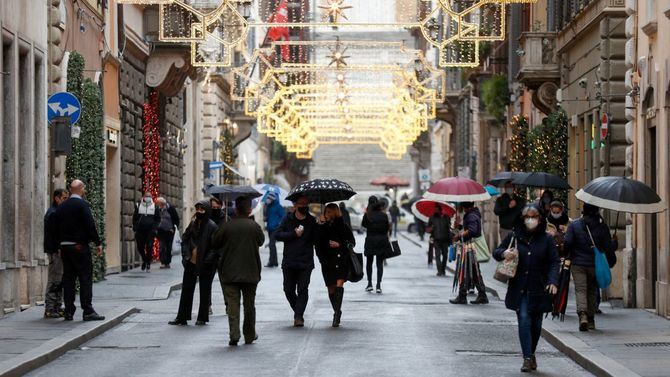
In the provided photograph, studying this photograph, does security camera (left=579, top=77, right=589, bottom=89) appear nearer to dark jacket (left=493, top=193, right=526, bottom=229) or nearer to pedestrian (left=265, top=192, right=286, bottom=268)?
dark jacket (left=493, top=193, right=526, bottom=229)

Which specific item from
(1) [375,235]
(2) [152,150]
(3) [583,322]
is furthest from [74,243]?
(2) [152,150]

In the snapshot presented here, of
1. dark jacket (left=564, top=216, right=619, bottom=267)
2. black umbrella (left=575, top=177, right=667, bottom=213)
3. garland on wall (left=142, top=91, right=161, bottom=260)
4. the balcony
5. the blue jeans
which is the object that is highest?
the balcony

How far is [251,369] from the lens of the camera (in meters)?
16.2

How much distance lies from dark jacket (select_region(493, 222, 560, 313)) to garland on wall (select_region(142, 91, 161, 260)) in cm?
2609

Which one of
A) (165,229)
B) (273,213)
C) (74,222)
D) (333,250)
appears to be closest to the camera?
(74,222)

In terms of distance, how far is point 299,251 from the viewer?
2156cm

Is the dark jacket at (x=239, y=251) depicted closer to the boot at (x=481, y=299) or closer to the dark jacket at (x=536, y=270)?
the dark jacket at (x=536, y=270)

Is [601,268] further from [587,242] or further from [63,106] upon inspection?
[63,106]

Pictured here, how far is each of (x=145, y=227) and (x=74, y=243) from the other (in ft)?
54.1

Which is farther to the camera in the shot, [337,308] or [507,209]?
[507,209]

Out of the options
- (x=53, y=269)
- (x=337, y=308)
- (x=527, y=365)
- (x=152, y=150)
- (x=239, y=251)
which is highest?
(x=152, y=150)

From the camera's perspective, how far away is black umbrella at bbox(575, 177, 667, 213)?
65.2 ft

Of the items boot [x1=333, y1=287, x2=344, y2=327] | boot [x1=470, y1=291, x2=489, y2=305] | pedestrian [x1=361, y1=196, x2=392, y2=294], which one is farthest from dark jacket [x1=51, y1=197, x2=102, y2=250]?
pedestrian [x1=361, y1=196, x2=392, y2=294]

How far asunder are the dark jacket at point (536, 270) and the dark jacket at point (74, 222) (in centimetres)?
685
